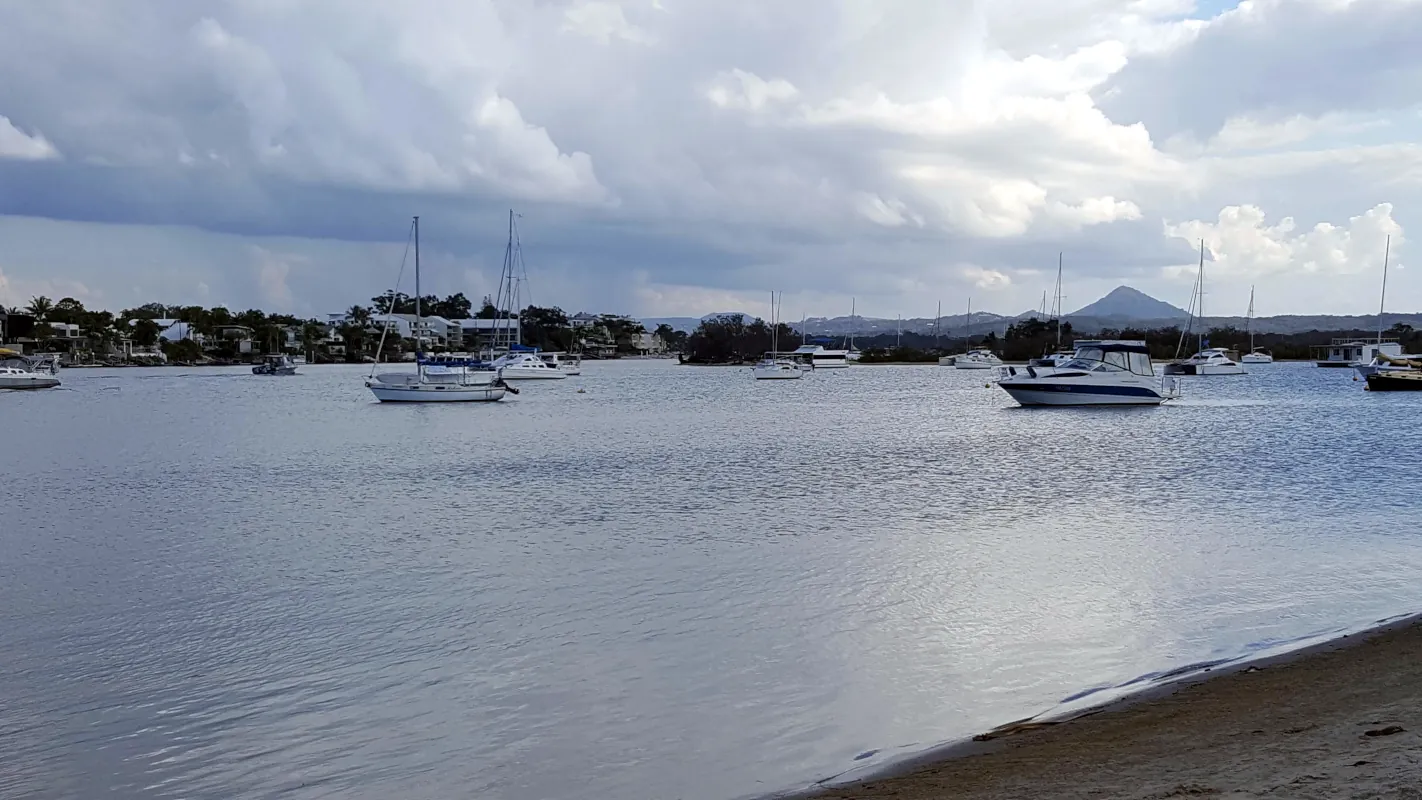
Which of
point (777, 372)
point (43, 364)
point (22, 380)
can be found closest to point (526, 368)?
point (777, 372)

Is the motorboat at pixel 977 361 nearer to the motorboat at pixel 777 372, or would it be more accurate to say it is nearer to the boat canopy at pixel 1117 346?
the motorboat at pixel 777 372

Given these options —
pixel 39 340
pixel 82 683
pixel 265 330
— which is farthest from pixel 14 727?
pixel 265 330

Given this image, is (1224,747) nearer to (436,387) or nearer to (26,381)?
(436,387)

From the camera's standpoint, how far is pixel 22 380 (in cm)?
9212

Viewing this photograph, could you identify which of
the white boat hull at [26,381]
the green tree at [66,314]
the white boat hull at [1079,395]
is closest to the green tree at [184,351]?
the green tree at [66,314]

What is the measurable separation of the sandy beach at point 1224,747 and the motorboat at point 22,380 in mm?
99657

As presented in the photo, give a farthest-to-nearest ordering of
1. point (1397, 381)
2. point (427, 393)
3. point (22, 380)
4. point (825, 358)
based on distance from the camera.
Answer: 1. point (825, 358)
2. point (22, 380)
3. point (1397, 381)
4. point (427, 393)

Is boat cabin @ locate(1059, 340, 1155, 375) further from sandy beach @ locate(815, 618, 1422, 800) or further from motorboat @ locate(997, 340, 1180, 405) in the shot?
sandy beach @ locate(815, 618, 1422, 800)

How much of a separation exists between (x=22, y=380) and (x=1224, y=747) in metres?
102

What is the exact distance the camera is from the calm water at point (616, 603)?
9562 millimetres

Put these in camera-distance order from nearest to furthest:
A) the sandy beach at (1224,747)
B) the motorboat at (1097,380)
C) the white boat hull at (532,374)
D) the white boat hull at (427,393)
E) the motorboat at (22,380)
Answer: the sandy beach at (1224,747) → the motorboat at (1097,380) → the white boat hull at (427,393) → the motorboat at (22,380) → the white boat hull at (532,374)

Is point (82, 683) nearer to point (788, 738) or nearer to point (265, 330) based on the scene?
point (788, 738)

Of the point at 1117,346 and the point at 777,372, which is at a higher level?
the point at 1117,346

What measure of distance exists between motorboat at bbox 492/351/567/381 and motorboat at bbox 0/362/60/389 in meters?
35.8
